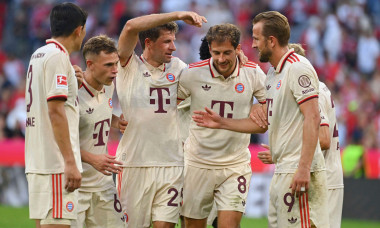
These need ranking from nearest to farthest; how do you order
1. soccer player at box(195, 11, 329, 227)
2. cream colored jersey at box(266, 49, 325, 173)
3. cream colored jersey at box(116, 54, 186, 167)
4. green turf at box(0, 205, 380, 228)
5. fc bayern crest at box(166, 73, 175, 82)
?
1. soccer player at box(195, 11, 329, 227)
2. cream colored jersey at box(266, 49, 325, 173)
3. cream colored jersey at box(116, 54, 186, 167)
4. fc bayern crest at box(166, 73, 175, 82)
5. green turf at box(0, 205, 380, 228)

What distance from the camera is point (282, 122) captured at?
7270 mm

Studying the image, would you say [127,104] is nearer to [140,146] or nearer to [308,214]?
[140,146]

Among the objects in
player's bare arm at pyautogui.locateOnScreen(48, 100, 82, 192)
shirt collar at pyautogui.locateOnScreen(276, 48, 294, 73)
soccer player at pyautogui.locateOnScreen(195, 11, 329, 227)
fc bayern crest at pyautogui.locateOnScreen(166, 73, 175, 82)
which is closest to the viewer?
player's bare arm at pyautogui.locateOnScreen(48, 100, 82, 192)

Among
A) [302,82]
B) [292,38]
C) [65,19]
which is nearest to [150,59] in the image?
[65,19]

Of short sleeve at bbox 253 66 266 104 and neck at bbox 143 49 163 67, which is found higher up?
neck at bbox 143 49 163 67

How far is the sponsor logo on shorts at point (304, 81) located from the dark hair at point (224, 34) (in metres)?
1.44

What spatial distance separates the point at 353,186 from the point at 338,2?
717cm

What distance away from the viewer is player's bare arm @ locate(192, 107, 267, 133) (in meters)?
8.21

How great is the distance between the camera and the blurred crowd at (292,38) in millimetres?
18812

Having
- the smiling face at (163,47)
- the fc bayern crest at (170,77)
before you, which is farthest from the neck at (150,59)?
the fc bayern crest at (170,77)

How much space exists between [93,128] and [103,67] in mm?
645

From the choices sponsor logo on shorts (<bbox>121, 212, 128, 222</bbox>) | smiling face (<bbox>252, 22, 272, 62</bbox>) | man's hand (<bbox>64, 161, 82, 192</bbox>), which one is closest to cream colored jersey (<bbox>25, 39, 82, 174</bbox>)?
man's hand (<bbox>64, 161, 82, 192</bbox>)

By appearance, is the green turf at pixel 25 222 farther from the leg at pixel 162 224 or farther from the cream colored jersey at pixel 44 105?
the cream colored jersey at pixel 44 105

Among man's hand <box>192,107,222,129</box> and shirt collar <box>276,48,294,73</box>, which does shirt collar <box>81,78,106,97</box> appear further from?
shirt collar <box>276,48,294,73</box>
